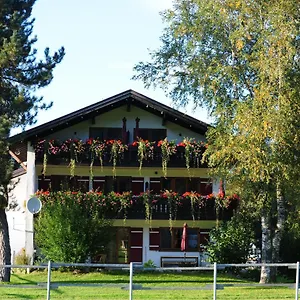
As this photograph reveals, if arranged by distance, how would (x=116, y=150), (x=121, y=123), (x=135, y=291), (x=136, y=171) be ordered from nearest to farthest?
(x=135, y=291), (x=116, y=150), (x=136, y=171), (x=121, y=123)

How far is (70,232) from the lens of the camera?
32.0 meters

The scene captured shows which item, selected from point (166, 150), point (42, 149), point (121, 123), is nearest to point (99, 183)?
point (121, 123)

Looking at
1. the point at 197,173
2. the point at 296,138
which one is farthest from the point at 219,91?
the point at 197,173

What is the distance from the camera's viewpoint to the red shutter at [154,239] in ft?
119

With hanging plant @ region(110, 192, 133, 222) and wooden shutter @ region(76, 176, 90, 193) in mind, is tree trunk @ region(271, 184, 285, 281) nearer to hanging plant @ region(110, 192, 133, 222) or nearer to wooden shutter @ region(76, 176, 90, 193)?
hanging plant @ region(110, 192, 133, 222)

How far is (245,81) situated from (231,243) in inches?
323

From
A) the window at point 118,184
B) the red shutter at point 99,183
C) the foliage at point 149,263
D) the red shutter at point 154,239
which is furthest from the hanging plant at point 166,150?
the foliage at point 149,263

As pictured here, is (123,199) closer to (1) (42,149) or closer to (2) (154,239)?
(2) (154,239)

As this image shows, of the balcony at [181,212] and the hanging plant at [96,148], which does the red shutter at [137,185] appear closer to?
the balcony at [181,212]

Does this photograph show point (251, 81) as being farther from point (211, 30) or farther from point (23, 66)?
point (23, 66)

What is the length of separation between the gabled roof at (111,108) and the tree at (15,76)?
582 centimetres

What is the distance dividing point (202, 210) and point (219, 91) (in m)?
7.73

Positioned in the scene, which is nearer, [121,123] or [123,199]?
[123,199]

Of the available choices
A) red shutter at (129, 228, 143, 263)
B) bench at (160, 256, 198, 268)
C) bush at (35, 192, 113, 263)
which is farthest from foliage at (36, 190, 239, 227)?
bench at (160, 256, 198, 268)
